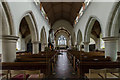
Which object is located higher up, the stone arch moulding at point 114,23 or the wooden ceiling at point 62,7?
the wooden ceiling at point 62,7

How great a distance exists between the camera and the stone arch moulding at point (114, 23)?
4.81 meters

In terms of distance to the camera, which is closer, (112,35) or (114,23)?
(114,23)

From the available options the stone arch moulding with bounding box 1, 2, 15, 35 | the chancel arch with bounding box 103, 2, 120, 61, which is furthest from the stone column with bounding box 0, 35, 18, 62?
the chancel arch with bounding box 103, 2, 120, 61

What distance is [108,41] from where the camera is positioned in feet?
17.7

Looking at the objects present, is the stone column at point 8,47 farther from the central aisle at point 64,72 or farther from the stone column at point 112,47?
the stone column at point 112,47

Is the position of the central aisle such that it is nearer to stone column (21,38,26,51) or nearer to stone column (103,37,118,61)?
stone column (103,37,118,61)

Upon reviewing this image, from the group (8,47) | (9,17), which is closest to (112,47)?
(8,47)

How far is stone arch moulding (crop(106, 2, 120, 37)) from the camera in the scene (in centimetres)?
481

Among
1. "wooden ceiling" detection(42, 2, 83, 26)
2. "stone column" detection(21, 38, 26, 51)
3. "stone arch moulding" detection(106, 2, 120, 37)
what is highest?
"wooden ceiling" detection(42, 2, 83, 26)

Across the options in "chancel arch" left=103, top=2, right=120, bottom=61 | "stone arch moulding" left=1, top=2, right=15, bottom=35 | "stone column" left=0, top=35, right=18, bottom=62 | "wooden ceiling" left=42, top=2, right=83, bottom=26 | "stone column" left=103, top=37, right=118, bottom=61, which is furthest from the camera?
"wooden ceiling" left=42, top=2, right=83, bottom=26

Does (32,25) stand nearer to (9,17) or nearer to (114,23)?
(9,17)

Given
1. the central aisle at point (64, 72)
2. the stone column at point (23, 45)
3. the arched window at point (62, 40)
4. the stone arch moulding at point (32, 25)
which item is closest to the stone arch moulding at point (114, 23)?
the central aisle at point (64, 72)

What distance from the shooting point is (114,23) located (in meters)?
5.14

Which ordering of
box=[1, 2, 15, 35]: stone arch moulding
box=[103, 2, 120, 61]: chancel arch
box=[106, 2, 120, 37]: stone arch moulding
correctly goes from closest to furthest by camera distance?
box=[1, 2, 15, 35]: stone arch moulding, box=[106, 2, 120, 37]: stone arch moulding, box=[103, 2, 120, 61]: chancel arch
